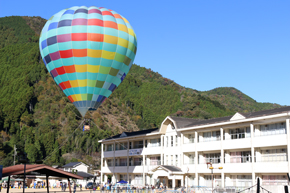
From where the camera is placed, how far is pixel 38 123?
Result: 539ft

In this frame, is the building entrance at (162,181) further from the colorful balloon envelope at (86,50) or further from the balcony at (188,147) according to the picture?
the colorful balloon envelope at (86,50)

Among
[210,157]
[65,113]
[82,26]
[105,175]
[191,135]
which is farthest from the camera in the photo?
[65,113]

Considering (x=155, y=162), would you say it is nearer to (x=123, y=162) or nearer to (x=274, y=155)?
(x=123, y=162)

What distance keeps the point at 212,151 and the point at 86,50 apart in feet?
69.3

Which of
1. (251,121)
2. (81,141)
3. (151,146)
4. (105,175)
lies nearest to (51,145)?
(81,141)

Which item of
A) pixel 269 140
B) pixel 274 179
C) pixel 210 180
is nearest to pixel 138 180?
pixel 210 180

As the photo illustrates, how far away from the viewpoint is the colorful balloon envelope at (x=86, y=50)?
4228cm

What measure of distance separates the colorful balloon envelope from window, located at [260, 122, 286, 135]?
59.2 feet

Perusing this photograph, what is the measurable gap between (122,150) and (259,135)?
29.6 meters

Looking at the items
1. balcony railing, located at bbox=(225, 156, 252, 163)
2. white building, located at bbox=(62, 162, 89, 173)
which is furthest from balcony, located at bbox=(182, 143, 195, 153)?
white building, located at bbox=(62, 162, 89, 173)

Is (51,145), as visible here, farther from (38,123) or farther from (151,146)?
(151,146)

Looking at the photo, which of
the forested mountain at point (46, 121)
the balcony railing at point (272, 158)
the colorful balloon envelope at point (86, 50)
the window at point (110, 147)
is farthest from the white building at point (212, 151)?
the forested mountain at point (46, 121)

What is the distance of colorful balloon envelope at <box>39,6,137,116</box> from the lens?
139ft

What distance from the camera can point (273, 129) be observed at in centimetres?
4197
